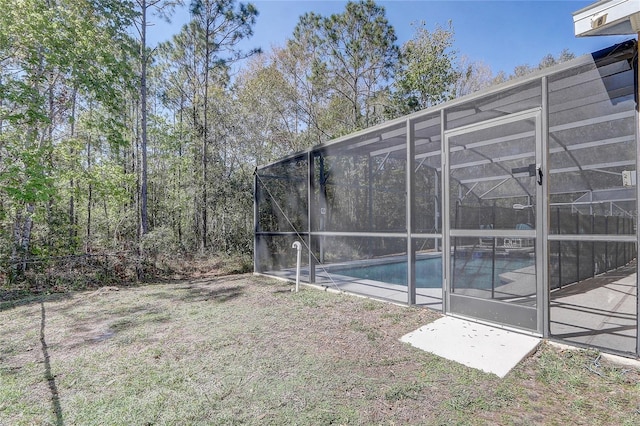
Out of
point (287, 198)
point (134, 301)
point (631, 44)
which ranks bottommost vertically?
point (134, 301)

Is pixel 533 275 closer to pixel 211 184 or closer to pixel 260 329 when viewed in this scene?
pixel 260 329

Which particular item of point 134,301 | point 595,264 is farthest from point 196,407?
point 595,264

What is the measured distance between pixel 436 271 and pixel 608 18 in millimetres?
5964

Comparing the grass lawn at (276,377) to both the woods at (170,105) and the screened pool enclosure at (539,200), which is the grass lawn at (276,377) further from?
the woods at (170,105)

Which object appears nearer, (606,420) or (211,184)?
(606,420)

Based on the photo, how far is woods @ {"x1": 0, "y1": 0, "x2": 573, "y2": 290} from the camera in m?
6.46

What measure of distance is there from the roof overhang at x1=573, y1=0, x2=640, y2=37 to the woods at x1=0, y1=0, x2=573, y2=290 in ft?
26.1

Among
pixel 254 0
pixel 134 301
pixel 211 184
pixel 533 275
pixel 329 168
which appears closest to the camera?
pixel 533 275

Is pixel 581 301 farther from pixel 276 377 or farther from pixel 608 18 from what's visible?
pixel 276 377

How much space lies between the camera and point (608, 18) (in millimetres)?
Answer: 2475

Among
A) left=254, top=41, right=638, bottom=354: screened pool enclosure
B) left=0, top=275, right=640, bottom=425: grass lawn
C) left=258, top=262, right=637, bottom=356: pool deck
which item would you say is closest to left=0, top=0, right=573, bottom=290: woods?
left=0, top=275, right=640, bottom=425: grass lawn

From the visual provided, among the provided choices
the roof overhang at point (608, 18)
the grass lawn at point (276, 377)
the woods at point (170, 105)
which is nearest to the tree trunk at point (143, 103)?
the woods at point (170, 105)

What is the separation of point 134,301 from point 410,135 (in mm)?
5263

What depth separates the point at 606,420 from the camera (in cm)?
199
